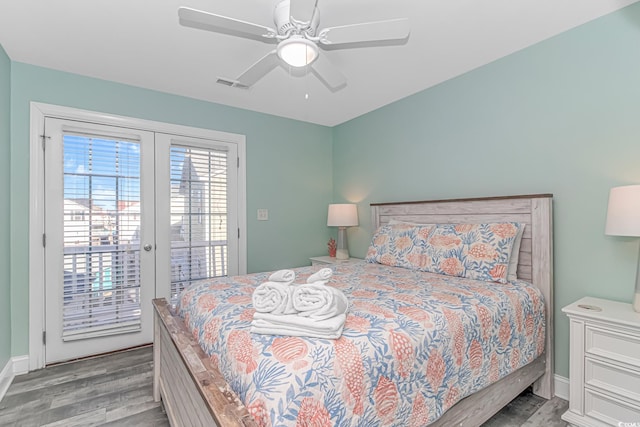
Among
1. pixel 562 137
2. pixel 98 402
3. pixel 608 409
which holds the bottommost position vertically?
pixel 98 402

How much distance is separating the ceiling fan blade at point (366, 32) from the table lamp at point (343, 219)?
87.1 inches

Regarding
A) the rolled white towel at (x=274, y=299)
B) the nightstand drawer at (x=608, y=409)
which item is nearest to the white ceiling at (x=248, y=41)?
the rolled white towel at (x=274, y=299)

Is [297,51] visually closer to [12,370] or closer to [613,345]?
[613,345]

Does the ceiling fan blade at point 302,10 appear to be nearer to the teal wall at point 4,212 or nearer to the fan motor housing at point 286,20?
the fan motor housing at point 286,20

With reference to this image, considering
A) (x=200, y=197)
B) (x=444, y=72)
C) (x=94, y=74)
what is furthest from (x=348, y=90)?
(x=94, y=74)

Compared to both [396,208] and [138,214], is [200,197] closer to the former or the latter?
[138,214]

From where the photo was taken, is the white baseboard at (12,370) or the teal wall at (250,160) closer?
the white baseboard at (12,370)

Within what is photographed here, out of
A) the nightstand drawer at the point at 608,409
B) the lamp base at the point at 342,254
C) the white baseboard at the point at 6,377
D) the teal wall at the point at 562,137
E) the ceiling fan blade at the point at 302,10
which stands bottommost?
the white baseboard at the point at 6,377

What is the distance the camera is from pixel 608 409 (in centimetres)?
167

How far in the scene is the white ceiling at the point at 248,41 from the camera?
1.86m

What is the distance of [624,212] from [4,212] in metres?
4.00

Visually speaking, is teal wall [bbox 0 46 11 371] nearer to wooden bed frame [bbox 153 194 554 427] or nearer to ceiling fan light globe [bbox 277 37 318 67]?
wooden bed frame [bbox 153 194 554 427]


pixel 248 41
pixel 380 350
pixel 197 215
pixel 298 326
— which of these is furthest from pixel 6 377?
pixel 248 41

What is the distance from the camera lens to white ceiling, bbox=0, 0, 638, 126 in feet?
6.09
